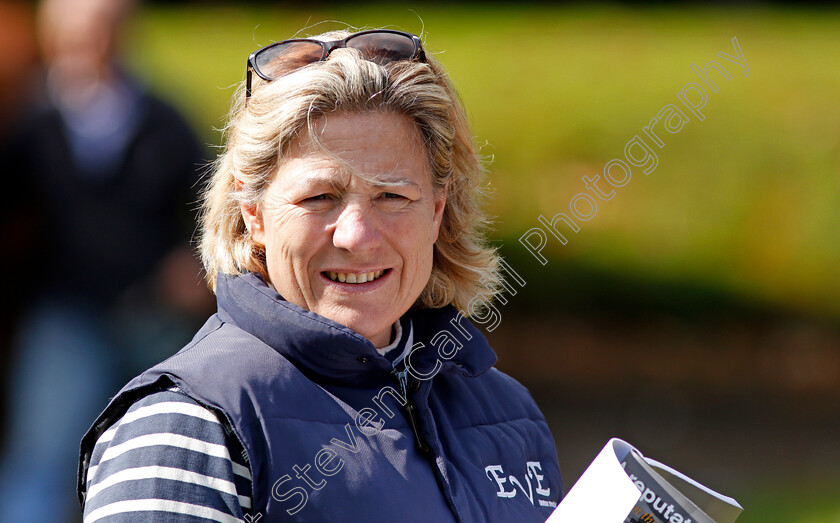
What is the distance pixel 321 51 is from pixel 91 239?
2.21m

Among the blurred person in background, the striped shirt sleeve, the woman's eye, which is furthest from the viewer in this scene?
the blurred person in background

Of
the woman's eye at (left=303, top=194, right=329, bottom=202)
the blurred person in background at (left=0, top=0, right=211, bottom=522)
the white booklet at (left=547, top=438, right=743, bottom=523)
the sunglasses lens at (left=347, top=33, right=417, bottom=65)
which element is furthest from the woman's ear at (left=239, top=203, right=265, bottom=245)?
the blurred person in background at (left=0, top=0, right=211, bottom=522)

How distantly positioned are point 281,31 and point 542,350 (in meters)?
2.68

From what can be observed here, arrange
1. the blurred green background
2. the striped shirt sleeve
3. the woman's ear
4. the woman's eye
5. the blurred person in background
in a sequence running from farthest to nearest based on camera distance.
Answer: the blurred green background → the blurred person in background → the woman's ear → the woman's eye → the striped shirt sleeve

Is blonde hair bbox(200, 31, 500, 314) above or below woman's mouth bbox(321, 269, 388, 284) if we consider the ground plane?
above

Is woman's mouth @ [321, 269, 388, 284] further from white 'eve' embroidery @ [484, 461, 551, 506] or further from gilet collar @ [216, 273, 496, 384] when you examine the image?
white 'eve' embroidery @ [484, 461, 551, 506]

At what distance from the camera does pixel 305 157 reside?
73.2 inches

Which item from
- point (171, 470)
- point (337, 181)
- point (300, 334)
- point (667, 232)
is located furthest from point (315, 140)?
point (667, 232)

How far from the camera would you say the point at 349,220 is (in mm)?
1834

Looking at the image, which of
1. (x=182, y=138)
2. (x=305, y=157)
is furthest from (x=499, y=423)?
(x=182, y=138)

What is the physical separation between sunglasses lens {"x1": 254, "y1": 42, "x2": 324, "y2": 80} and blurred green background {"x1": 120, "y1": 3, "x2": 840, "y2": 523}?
345 cm

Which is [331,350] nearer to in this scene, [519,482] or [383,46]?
[519,482]

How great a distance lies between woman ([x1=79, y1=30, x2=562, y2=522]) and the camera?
1571 millimetres

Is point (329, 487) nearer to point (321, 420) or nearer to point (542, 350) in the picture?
point (321, 420)
